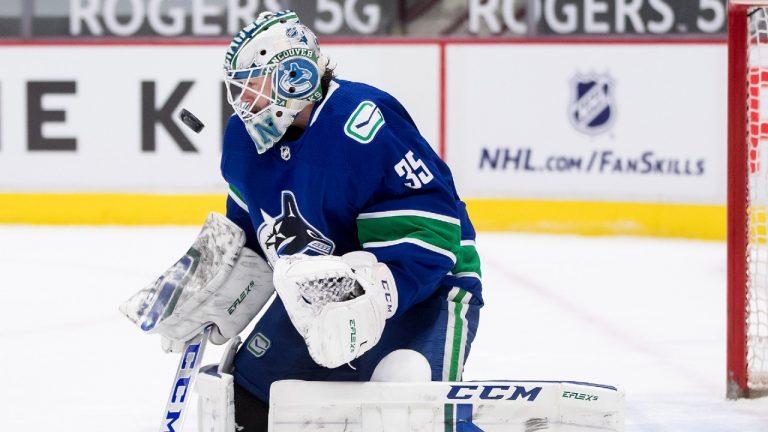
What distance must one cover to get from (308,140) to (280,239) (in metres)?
0.16

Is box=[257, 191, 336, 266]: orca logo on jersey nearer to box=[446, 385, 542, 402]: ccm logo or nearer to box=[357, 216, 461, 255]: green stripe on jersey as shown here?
box=[357, 216, 461, 255]: green stripe on jersey

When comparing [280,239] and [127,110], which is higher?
[127,110]

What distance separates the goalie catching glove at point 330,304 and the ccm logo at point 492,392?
5.2 inches

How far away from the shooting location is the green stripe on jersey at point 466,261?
1.96 metres

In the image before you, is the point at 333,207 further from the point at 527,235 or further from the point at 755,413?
the point at 527,235

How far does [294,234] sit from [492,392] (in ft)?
1.32

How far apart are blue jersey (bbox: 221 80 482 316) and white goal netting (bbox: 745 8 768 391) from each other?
1.10m

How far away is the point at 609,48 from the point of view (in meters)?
5.76

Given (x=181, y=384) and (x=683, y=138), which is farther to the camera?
(x=683, y=138)

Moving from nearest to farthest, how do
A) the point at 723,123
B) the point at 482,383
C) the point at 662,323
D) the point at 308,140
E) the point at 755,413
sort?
the point at 482,383
the point at 308,140
the point at 755,413
the point at 662,323
the point at 723,123

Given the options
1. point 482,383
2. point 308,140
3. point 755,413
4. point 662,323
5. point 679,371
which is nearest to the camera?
point 482,383

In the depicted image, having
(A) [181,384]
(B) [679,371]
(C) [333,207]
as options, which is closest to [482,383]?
(C) [333,207]

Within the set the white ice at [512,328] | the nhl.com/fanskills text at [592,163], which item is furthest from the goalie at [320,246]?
the nhl.com/fanskills text at [592,163]

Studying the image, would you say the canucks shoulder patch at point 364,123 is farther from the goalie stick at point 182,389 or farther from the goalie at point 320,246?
the goalie stick at point 182,389
